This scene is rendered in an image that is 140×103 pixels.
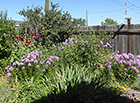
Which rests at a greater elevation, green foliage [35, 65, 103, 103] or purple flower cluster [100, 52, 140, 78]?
purple flower cluster [100, 52, 140, 78]

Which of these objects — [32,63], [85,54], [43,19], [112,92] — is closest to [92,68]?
[85,54]

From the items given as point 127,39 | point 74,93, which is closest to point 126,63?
point 74,93

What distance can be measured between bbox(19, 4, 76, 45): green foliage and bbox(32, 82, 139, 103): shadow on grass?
448 cm

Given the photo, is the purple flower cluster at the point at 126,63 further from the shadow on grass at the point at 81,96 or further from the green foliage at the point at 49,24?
the green foliage at the point at 49,24

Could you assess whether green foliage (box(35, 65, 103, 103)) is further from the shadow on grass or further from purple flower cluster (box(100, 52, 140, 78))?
purple flower cluster (box(100, 52, 140, 78))

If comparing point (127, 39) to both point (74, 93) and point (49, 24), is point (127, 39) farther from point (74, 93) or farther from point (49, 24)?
point (74, 93)

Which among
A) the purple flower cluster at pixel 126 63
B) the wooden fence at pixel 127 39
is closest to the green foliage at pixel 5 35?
the purple flower cluster at pixel 126 63

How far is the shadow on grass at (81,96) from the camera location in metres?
3.18

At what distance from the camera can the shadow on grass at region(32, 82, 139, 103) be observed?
3.18 meters

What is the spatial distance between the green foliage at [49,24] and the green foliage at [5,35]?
1776 millimetres

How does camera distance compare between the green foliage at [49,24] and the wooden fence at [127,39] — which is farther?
the wooden fence at [127,39]

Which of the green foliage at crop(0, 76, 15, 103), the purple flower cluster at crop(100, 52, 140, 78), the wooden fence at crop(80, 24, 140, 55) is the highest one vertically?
the wooden fence at crop(80, 24, 140, 55)

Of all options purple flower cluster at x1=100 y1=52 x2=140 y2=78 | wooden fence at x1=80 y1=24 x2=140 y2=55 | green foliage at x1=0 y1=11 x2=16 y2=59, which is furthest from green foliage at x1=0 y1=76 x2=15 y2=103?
wooden fence at x1=80 y1=24 x2=140 y2=55

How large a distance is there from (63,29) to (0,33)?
3396mm
